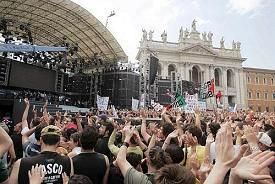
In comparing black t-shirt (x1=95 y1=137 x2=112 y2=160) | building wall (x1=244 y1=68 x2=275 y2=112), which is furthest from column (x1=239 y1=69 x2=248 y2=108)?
black t-shirt (x1=95 y1=137 x2=112 y2=160)

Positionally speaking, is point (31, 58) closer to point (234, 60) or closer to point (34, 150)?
point (34, 150)

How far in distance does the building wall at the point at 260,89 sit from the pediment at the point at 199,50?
16.2 meters

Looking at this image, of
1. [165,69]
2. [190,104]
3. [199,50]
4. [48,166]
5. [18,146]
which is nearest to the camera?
[48,166]

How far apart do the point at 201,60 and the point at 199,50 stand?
2.25 meters

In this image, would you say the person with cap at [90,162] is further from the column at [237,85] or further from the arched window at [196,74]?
the column at [237,85]

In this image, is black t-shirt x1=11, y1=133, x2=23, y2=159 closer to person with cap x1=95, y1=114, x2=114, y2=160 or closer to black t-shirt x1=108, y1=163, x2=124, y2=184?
person with cap x1=95, y1=114, x2=114, y2=160

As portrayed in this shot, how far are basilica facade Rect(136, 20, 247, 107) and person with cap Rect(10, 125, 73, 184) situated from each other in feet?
187

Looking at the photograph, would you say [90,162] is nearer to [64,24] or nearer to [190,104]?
[190,104]

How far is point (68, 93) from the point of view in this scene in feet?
100

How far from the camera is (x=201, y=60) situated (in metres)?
66.4

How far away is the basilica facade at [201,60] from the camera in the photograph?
63.9m

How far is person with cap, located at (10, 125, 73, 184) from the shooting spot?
332 cm

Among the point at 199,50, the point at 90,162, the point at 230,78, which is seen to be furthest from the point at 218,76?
the point at 90,162

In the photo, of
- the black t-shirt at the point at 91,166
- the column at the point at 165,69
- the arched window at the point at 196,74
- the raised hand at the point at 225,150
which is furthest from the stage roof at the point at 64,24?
the arched window at the point at 196,74
